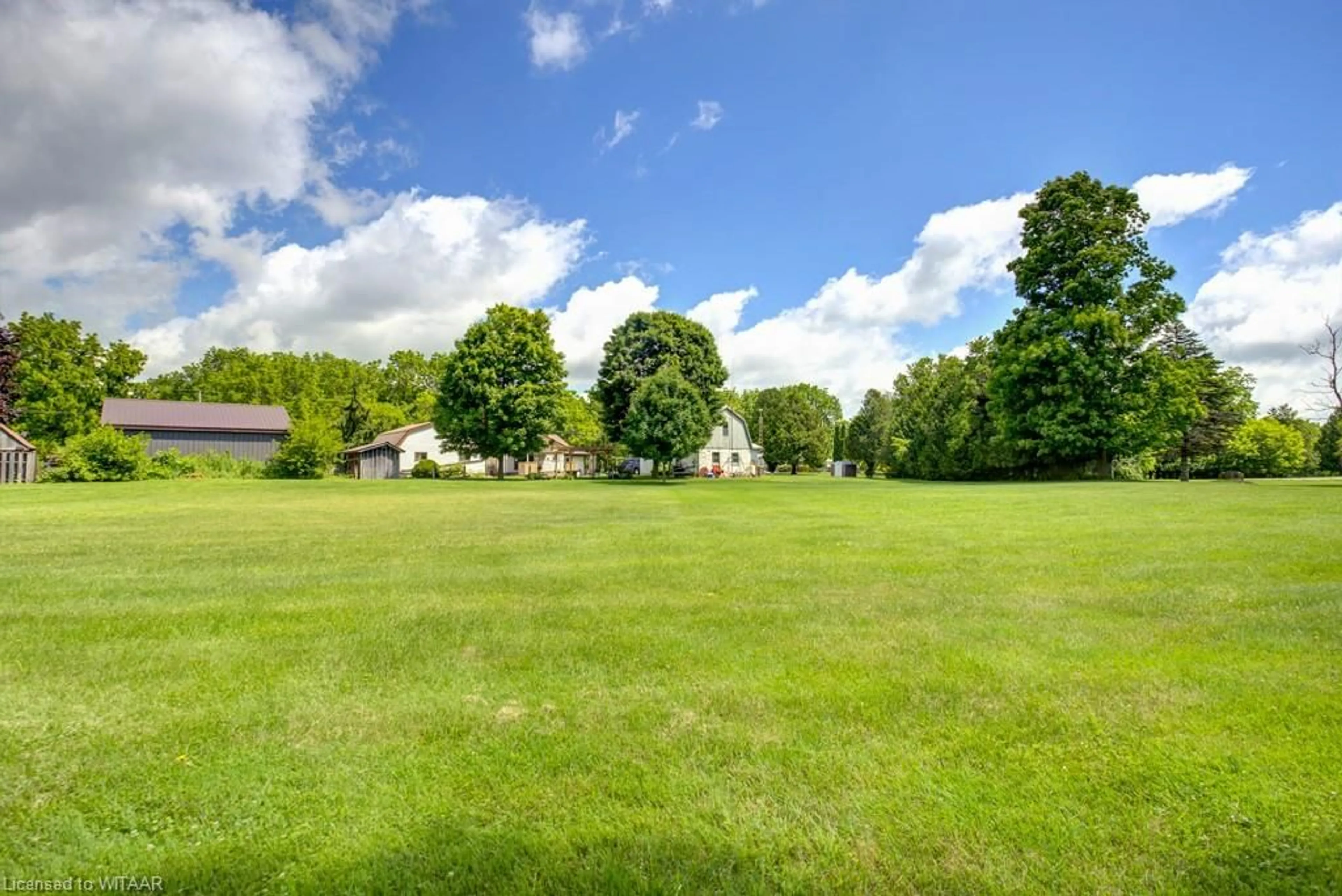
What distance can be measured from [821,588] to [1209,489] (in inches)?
868

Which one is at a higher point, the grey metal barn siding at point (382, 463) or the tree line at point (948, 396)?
the tree line at point (948, 396)

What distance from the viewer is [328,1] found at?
12.6 metres

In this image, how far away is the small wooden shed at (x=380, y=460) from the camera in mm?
53419

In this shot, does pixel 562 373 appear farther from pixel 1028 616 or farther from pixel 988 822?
pixel 988 822

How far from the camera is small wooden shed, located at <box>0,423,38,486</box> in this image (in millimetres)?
37000

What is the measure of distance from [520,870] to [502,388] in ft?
144

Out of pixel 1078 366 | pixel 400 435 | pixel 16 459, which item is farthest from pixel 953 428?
pixel 16 459

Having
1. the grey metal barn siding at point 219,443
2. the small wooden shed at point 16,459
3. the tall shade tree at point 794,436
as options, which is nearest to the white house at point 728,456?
the tall shade tree at point 794,436

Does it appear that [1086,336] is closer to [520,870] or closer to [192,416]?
[520,870]

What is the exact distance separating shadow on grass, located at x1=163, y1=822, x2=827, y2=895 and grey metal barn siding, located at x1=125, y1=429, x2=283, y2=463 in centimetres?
6026

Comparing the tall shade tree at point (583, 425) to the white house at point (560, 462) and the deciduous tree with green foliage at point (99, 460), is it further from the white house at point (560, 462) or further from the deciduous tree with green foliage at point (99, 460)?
the deciduous tree with green foliage at point (99, 460)

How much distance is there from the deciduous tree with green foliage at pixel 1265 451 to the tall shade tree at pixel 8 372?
93644 mm

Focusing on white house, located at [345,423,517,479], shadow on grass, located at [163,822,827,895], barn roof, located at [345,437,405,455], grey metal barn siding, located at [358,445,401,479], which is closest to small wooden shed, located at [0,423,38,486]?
grey metal barn siding, located at [358,445,401,479]

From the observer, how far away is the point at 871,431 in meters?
62.8
